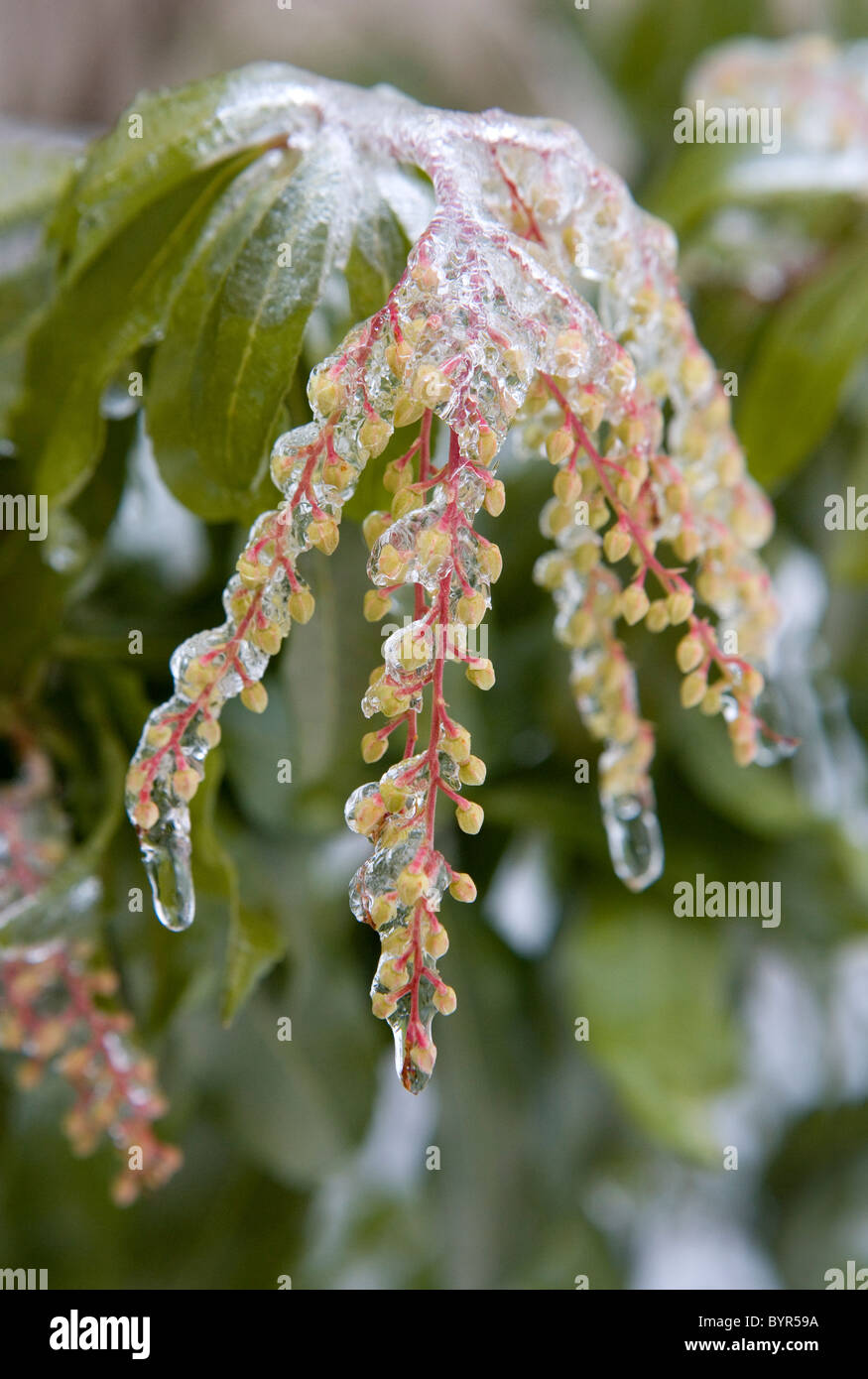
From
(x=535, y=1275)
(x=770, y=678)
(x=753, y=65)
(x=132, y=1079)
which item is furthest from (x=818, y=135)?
(x=535, y=1275)

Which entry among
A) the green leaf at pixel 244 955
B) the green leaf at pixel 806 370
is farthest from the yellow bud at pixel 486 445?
the green leaf at pixel 806 370

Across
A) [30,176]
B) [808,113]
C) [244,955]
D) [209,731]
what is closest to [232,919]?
[244,955]

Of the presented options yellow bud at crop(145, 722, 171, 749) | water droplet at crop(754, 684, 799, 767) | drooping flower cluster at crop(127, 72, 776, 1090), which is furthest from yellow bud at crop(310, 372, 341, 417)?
water droplet at crop(754, 684, 799, 767)

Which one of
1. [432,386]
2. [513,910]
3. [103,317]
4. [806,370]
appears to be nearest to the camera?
[432,386]

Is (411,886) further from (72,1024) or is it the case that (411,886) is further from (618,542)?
(72,1024)

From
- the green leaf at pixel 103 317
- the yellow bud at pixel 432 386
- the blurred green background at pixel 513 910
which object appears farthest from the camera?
the blurred green background at pixel 513 910

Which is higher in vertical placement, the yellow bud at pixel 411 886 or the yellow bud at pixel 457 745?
the yellow bud at pixel 457 745

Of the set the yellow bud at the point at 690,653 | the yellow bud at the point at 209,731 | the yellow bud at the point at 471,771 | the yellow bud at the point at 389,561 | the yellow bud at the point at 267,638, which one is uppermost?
the yellow bud at the point at 690,653

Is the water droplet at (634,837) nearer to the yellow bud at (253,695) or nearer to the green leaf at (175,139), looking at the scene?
the yellow bud at (253,695)

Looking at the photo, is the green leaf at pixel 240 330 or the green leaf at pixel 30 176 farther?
the green leaf at pixel 30 176

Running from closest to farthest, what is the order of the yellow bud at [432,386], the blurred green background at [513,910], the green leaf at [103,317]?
the yellow bud at [432,386], the green leaf at [103,317], the blurred green background at [513,910]
